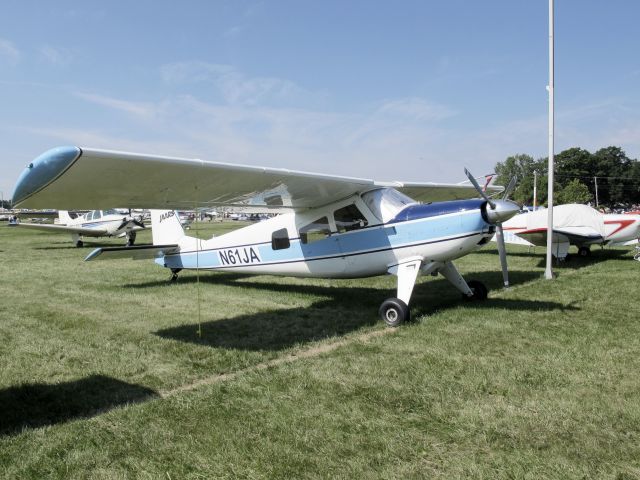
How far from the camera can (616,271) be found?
11703mm

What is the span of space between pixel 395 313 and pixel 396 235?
1.30 meters

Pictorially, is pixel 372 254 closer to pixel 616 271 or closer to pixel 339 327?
pixel 339 327

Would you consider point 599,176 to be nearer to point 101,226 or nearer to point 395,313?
point 101,226

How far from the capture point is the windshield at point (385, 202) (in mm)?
7328

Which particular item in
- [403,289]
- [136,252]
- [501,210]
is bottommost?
[403,289]

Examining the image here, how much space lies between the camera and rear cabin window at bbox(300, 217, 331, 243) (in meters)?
8.03

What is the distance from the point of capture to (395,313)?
6512mm

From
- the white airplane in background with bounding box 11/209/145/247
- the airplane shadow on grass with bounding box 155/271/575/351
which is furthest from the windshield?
the white airplane in background with bounding box 11/209/145/247

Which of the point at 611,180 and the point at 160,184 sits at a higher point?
the point at 611,180

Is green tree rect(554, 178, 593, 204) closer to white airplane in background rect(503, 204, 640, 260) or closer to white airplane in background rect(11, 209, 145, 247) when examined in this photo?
white airplane in background rect(503, 204, 640, 260)

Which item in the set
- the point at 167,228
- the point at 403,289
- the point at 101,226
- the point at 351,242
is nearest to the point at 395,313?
the point at 403,289

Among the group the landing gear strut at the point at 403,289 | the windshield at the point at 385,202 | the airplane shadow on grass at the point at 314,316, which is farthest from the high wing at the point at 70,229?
the landing gear strut at the point at 403,289

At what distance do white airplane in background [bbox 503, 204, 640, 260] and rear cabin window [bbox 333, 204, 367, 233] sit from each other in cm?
903

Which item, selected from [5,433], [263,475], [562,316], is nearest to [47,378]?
[5,433]
